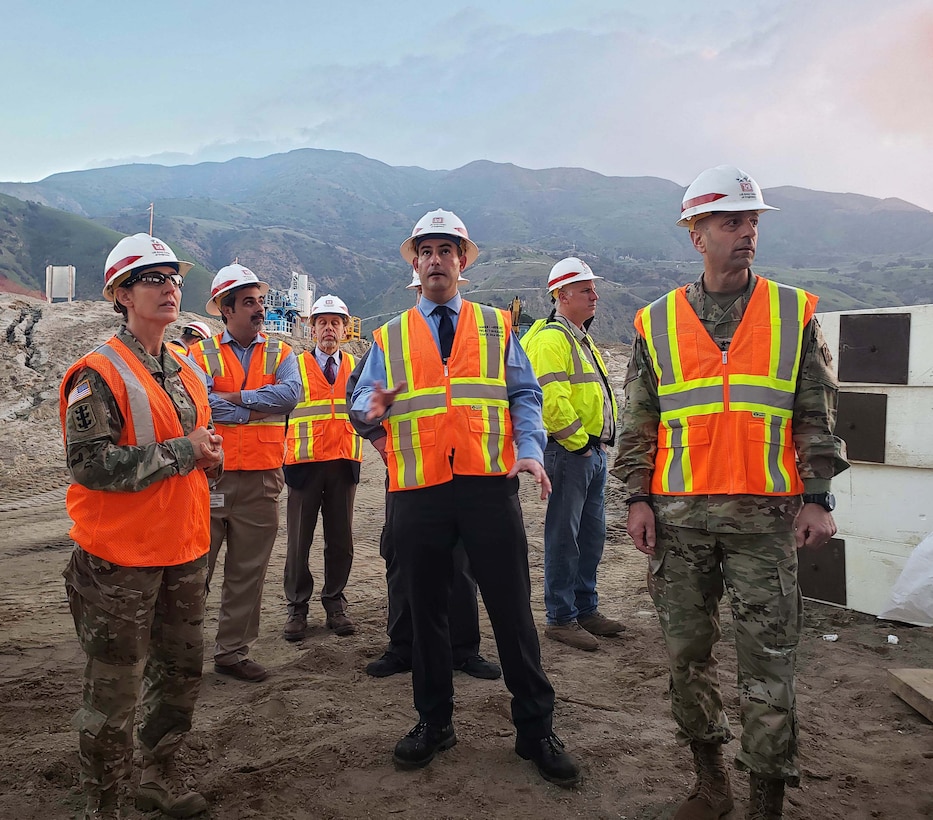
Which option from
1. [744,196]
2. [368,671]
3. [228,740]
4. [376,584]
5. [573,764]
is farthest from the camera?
[376,584]

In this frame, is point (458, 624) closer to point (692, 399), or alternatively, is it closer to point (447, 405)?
point (447, 405)

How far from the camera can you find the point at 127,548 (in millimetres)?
2654

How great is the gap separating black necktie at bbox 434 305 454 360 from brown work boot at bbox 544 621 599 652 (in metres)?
2.58

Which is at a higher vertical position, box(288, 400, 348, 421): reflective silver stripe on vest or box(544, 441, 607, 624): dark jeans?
box(288, 400, 348, 421): reflective silver stripe on vest

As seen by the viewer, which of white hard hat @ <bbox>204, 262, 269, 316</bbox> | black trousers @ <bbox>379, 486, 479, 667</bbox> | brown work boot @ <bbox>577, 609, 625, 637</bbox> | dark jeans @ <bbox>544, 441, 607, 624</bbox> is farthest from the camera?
brown work boot @ <bbox>577, 609, 625, 637</bbox>

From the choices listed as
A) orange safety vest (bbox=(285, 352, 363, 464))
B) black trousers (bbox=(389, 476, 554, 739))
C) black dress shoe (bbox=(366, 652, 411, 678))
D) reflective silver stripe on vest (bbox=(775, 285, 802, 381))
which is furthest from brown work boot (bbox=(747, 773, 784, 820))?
orange safety vest (bbox=(285, 352, 363, 464))

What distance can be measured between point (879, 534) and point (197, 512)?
4886 millimetres

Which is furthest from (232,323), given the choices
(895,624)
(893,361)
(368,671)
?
(895,624)

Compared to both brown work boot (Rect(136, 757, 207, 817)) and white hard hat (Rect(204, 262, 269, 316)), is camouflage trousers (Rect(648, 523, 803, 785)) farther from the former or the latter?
white hard hat (Rect(204, 262, 269, 316))

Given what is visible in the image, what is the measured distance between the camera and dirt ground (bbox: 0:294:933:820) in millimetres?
3045

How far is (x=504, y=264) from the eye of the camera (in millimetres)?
110312

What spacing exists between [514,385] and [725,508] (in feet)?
3.85

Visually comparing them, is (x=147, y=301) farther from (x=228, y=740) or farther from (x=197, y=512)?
(x=228, y=740)

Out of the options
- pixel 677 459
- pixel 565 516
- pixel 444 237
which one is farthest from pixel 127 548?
pixel 565 516
